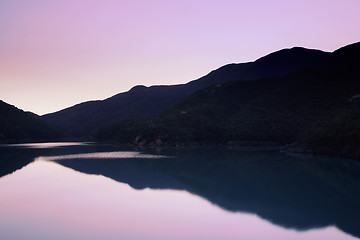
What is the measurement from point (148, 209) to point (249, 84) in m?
179

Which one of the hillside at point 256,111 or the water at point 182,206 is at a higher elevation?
the hillside at point 256,111

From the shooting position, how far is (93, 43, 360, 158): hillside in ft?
427

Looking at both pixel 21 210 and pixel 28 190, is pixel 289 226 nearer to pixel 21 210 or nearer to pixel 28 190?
pixel 21 210

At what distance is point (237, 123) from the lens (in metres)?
145

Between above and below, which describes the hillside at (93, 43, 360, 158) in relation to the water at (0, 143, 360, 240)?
above

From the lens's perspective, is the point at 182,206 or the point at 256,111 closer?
the point at 182,206

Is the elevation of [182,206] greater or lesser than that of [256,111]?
lesser

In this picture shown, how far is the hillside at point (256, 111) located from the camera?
427 feet

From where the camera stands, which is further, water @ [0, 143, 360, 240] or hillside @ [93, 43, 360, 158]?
hillside @ [93, 43, 360, 158]

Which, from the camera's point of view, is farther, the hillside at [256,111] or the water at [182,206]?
the hillside at [256,111]

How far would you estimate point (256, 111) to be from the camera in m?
150

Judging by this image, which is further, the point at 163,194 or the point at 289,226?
the point at 163,194

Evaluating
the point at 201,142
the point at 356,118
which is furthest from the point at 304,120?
the point at 356,118

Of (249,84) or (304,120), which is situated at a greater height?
(249,84)
